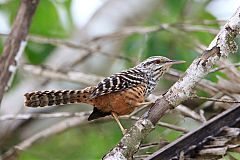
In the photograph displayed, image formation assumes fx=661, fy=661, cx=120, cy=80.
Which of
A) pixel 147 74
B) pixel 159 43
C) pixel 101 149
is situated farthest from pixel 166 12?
pixel 147 74

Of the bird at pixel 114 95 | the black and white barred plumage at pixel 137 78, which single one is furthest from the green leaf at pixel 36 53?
the bird at pixel 114 95

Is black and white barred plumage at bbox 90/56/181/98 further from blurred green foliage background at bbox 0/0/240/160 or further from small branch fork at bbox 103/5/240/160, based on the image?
small branch fork at bbox 103/5/240/160

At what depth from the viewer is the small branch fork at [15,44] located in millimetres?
3189

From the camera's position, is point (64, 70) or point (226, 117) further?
point (64, 70)

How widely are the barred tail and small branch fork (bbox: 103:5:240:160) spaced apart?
21.9 inches

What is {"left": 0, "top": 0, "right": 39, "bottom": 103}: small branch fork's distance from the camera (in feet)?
10.5

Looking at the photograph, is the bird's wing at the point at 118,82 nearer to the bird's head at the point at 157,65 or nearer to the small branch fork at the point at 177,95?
the bird's head at the point at 157,65

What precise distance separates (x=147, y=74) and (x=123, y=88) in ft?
0.60

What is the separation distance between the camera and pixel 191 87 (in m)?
2.21

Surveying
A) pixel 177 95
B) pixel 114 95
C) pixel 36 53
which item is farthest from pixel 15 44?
pixel 36 53

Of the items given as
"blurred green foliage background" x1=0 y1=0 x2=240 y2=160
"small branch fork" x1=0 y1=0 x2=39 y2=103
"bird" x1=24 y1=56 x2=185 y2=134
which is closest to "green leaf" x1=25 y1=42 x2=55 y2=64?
"blurred green foliage background" x1=0 y1=0 x2=240 y2=160

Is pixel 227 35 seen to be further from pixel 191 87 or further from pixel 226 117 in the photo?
pixel 226 117

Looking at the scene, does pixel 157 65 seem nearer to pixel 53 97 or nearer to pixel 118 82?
pixel 118 82

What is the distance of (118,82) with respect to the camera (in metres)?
2.97
